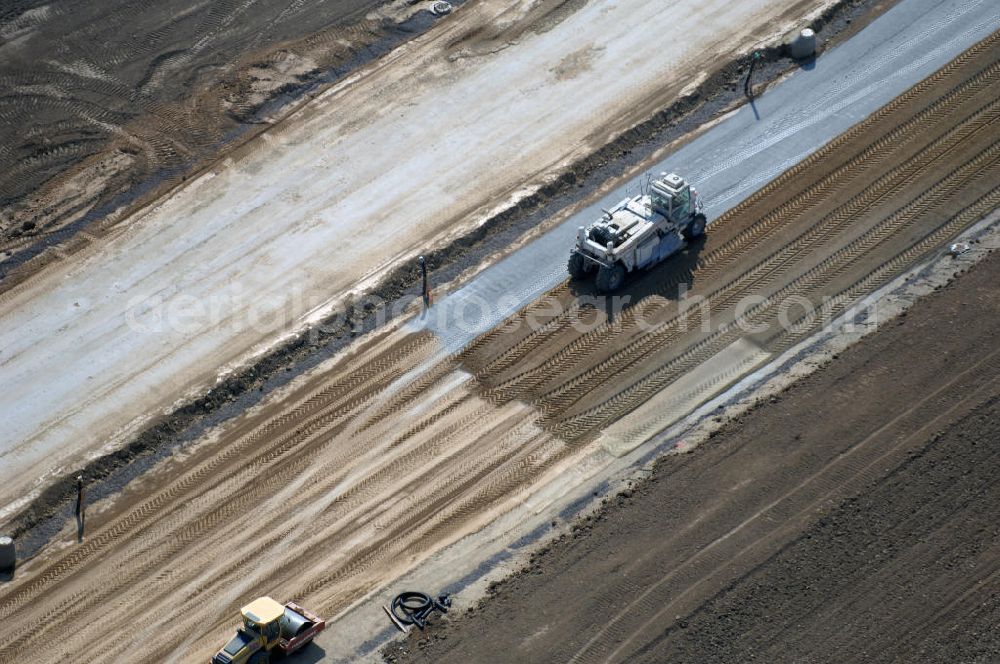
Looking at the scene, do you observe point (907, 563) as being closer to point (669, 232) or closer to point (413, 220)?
point (669, 232)

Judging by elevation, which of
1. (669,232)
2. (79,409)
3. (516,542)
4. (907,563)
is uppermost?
(79,409)

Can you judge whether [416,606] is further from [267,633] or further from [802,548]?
[802,548]

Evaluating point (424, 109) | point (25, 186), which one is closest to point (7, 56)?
point (25, 186)

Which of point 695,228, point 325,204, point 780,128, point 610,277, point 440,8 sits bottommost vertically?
point 695,228

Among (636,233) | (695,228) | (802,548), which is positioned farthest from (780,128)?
(802,548)

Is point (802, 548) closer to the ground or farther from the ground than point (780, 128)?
closer to the ground

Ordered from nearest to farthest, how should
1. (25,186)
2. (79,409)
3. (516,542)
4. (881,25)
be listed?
(516,542)
(79,409)
(25,186)
(881,25)
